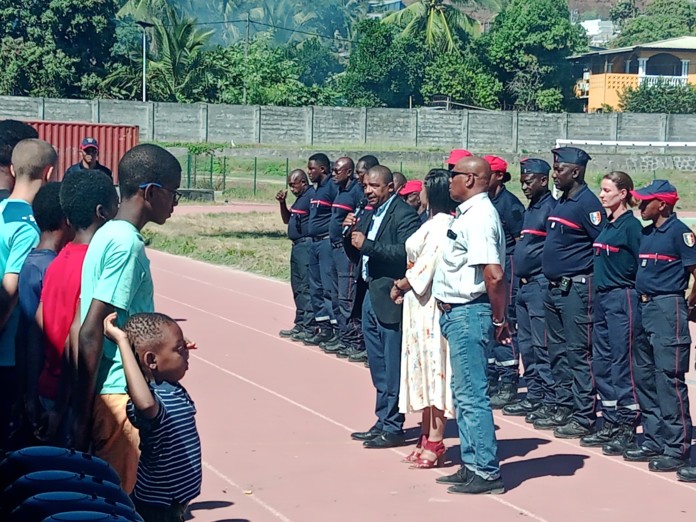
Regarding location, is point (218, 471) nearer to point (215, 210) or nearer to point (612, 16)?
point (215, 210)

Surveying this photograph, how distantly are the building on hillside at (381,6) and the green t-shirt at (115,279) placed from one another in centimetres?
11869

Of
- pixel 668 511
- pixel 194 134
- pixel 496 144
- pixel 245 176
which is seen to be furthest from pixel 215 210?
pixel 668 511

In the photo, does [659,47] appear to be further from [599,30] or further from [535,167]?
[535,167]

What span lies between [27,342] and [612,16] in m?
117

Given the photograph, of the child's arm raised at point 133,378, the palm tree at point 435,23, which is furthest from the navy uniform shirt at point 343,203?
the palm tree at point 435,23

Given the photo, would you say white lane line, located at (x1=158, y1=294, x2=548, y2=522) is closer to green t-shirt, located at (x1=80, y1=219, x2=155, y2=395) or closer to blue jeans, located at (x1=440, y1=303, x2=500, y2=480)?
blue jeans, located at (x1=440, y1=303, x2=500, y2=480)

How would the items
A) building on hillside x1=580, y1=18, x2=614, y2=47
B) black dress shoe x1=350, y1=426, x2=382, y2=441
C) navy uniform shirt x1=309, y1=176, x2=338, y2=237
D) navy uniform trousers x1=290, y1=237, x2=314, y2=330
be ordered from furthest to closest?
building on hillside x1=580, y1=18, x2=614, y2=47 < navy uniform trousers x1=290, y1=237, x2=314, y2=330 < navy uniform shirt x1=309, y1=176, x2=338, y2=237 < black dress shoe x1=350, y1=426, x2=382, y2=441

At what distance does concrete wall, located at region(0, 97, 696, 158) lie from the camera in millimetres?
56125

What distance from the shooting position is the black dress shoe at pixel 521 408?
10094 mm

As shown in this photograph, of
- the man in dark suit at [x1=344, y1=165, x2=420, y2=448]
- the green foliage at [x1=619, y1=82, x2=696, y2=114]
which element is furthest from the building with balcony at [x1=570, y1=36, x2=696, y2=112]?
the man in dark suit at [x1=344, y1=165, x2=420, y2=448]

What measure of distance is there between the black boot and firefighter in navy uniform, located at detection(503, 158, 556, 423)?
910mm

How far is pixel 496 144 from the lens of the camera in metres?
58.2

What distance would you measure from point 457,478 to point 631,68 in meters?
66.8

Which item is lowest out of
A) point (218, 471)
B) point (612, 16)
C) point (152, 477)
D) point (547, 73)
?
point (218, 471)
